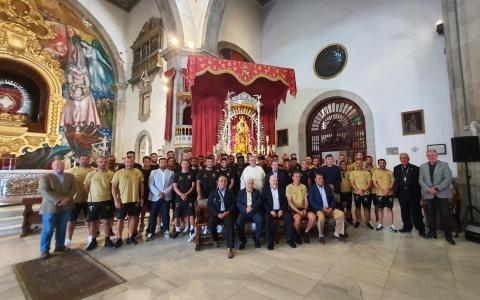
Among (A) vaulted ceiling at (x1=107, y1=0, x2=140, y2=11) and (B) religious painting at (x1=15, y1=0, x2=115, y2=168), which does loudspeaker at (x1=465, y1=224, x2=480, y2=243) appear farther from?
(A) vaulted ceiling at (x1=107, y1=0, x2=140, y2=11)

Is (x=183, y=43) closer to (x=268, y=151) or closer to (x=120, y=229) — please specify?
(x=268, y=151)

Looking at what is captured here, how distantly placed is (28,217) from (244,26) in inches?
377

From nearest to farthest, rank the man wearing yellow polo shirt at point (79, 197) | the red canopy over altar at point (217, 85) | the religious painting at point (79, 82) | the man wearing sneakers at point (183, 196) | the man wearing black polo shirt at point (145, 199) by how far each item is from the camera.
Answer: the man wearing yellow polo shirt at point (79, 197)
the man wearing sneakers at point (183, 196)
the man wearing black polo shirt at point (145, 199)
the red canopy over altar at point (217, 85)
the religious painting at point (79, 82)

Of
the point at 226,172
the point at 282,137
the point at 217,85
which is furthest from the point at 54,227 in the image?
the point at 282,137

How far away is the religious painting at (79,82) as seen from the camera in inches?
352

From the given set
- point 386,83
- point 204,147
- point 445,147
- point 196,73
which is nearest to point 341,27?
point 386,83

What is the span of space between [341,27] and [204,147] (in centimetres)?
641

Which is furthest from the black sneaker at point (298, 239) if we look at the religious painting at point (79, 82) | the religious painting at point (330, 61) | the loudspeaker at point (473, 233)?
the religious painting at point (79, 82)

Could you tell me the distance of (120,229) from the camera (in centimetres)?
338

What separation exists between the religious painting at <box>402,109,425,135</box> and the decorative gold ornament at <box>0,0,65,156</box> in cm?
1180

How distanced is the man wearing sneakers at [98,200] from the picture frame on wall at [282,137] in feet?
22.1

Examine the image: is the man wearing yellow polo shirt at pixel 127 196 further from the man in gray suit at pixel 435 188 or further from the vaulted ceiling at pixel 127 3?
the vaulted ceiling at pixel 127 3

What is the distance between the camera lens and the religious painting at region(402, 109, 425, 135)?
632 cm

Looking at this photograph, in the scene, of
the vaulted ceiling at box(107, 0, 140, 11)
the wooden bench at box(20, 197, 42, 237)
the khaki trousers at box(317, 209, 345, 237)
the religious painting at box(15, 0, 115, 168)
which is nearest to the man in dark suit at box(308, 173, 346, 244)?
the khaki trousers at box(317, 209, 345, 237)
